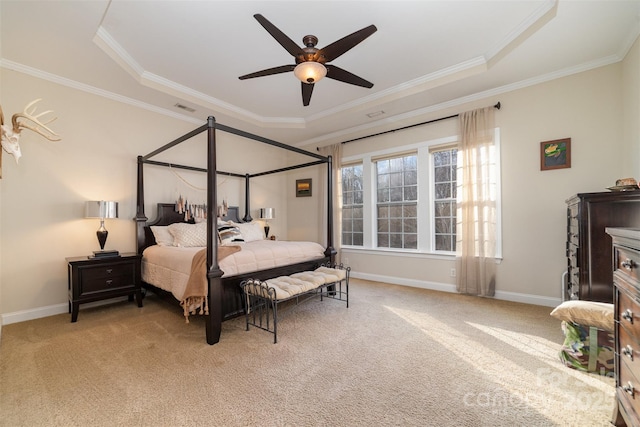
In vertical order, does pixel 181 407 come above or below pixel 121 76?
below

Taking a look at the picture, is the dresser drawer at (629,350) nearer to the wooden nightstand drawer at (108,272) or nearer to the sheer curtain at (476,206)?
the sheer curtain at (476,206)

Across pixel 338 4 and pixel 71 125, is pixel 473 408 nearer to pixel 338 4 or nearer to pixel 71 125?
pixel 338 4

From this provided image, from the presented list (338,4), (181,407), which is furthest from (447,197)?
(181,407)

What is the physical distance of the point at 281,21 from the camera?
2615mm

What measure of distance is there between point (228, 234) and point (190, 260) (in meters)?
1.27

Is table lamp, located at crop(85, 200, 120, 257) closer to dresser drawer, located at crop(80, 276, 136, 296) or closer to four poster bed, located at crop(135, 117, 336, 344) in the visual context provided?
dresser drawer, located at crop(80, 276, 136, 296)

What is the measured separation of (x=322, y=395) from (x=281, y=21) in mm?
3172

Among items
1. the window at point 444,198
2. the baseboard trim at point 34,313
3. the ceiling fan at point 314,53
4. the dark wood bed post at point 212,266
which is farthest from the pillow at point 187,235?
the window at point 444,198

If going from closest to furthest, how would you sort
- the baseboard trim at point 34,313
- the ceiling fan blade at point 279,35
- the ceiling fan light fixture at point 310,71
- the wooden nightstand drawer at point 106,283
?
the ceiling fan blade at point 279,35 < the ceiling fan light fixture at point 310,71 < the baseboard trim at point 34,313 < the wooden nightstand drawer at point 106,283

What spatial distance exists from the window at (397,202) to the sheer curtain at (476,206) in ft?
2.50

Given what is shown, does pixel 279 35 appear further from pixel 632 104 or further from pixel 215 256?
pixel 632 104

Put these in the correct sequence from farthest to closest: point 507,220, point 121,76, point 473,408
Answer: point 507,220
point 121,76
point 473,408

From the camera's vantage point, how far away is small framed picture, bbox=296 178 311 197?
233 inches

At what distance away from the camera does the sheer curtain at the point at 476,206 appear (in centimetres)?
369
